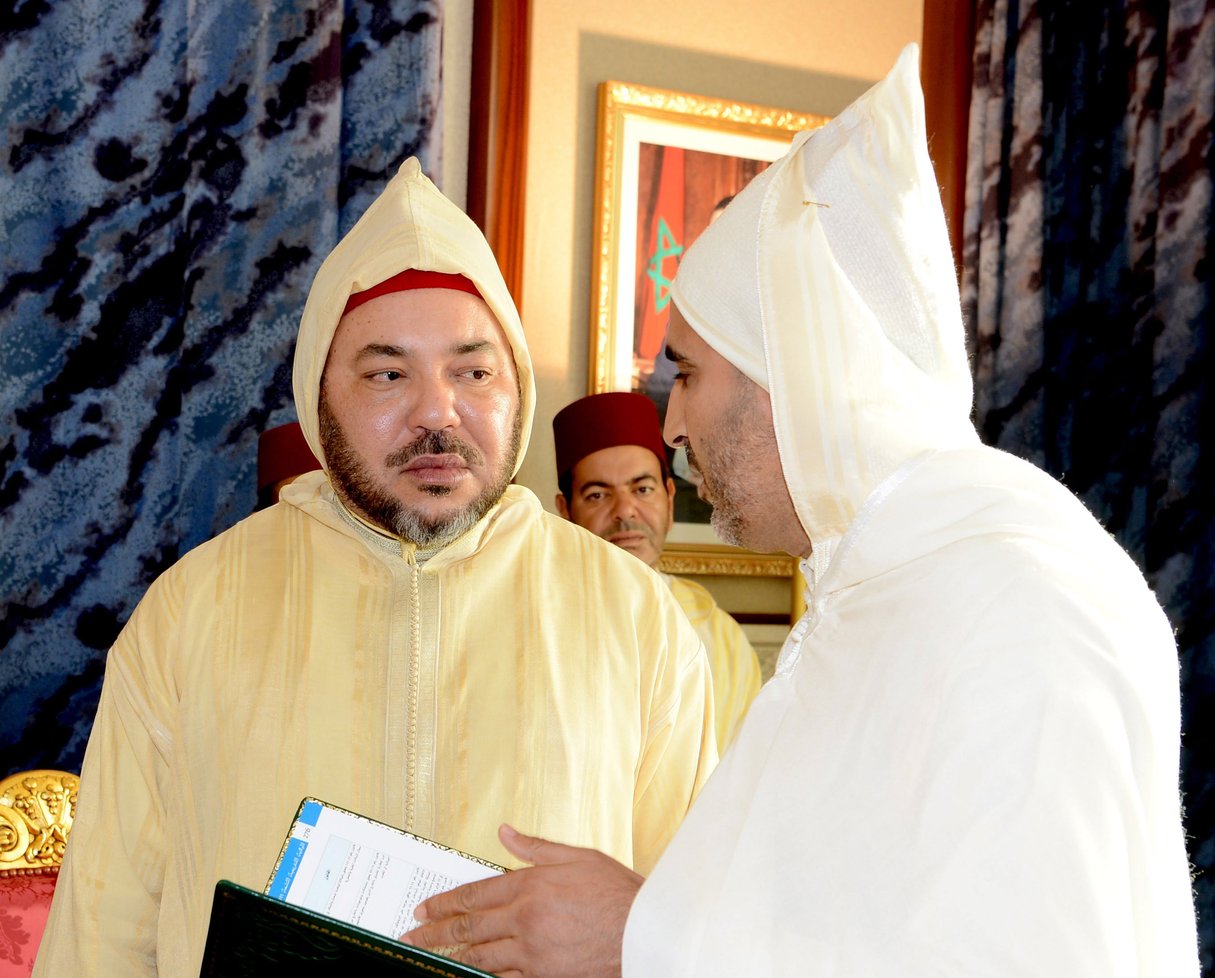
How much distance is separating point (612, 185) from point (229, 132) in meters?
0.98

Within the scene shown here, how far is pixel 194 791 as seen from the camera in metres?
1.63

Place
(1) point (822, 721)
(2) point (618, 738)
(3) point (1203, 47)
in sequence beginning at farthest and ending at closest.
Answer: (3) point (1203, 47) < (2) point (618, 738) < (1) point (822, 721)

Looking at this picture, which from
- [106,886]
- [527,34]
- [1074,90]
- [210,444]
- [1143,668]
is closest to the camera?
[1143,668]

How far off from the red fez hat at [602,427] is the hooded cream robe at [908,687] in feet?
5.69

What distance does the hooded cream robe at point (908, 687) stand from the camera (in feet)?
3.29

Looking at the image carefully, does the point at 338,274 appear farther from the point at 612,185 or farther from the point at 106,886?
the point at 612,185

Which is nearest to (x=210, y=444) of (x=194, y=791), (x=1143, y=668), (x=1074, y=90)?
(x=194, y=791)

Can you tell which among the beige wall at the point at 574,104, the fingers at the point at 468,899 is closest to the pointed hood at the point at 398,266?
the fingers at the point at 468,899

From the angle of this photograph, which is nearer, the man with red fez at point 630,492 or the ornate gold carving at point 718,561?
the man with red fez at point 630,492

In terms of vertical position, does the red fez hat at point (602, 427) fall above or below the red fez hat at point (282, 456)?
above

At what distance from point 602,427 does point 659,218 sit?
2.21ft

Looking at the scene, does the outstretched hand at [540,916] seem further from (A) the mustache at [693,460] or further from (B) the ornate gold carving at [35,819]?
(B) the ornate gold carving at [35,819]

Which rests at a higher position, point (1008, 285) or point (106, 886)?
point (1008, 285)

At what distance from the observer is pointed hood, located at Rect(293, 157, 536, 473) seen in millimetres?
1796
